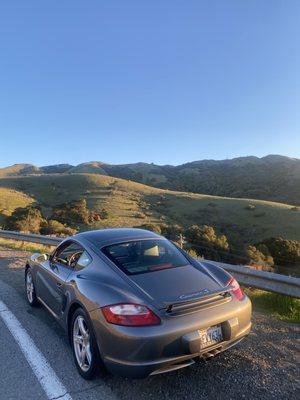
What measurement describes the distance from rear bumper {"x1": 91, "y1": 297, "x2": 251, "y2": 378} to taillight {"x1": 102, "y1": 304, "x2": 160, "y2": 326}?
0.05 m

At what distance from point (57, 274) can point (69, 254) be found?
29 cm

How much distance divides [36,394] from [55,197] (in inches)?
2790

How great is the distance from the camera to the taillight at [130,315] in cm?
363

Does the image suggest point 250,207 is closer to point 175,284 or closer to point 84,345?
point 175,284

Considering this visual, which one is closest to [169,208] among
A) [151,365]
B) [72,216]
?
[72,216]

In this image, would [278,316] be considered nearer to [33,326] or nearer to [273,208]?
[33,326]

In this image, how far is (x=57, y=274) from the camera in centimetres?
525

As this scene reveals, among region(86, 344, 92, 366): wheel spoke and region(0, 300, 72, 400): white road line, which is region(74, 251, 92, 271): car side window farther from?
region(0, 300, 72, 400): white road line

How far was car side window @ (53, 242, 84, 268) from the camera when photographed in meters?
5.03

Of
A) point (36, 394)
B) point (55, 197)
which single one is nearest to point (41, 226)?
point (36, 394)

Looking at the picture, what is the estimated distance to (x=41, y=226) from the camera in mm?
31734

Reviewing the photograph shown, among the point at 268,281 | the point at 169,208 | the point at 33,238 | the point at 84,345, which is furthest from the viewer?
the point at 169,208

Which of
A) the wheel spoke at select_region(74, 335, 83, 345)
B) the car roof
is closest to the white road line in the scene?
the wheel spoke at select_region(74, 335, 83, 345)

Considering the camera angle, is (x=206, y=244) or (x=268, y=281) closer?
(x=268, y=281)
